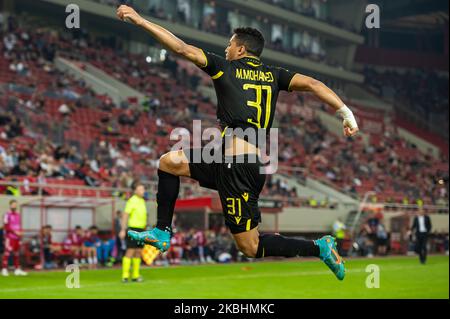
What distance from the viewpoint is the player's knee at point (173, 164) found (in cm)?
690

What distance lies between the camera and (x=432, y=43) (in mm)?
68312

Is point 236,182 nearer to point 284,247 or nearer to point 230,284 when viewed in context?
point 284,247

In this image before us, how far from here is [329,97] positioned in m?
6.70

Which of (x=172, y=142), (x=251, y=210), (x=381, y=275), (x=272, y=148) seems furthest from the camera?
(x=272, y=148)

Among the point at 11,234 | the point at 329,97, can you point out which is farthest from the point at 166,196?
the point at 11,234

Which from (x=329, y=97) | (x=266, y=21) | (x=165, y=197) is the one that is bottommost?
(x=165, y=197)

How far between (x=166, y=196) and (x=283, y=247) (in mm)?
1255

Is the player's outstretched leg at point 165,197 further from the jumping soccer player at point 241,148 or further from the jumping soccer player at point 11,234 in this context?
the jumping soccer player at point 11,234

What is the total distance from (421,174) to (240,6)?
1652 centimetres

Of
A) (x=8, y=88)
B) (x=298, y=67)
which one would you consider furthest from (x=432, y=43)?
(x=8, y=88)

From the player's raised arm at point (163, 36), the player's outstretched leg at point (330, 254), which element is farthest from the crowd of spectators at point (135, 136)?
the player's raised arm at point (163, 36)

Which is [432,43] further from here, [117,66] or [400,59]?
[117,66]

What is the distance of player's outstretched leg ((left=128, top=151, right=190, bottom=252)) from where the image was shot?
22.4 feet

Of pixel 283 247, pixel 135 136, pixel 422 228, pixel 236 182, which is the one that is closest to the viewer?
pixel 236 182
